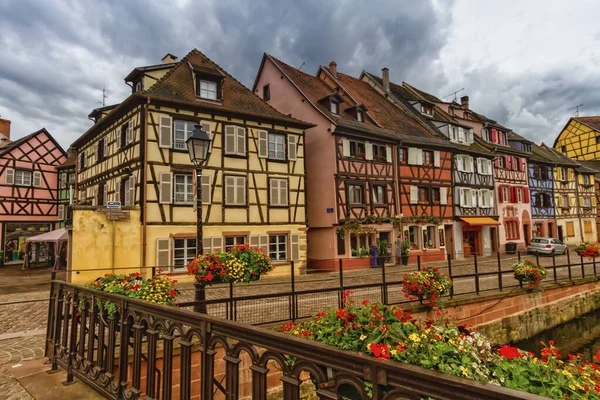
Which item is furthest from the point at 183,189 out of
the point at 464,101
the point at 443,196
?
the point at 464,101

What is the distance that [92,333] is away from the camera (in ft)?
12.6

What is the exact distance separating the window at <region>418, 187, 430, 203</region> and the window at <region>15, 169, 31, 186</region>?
1169 inches

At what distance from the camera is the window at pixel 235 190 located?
1745 centimetres

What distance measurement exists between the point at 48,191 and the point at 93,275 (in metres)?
19.8

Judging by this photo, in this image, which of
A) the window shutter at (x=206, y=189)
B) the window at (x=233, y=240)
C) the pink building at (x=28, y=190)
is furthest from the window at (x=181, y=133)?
the pink building at (x=28, y=190)

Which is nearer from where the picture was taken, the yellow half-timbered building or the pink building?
the yellow half-timbered building

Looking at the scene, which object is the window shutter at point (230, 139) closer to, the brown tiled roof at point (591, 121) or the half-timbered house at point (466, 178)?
the half-timbered house at point (466, 178)

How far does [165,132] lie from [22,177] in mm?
19762

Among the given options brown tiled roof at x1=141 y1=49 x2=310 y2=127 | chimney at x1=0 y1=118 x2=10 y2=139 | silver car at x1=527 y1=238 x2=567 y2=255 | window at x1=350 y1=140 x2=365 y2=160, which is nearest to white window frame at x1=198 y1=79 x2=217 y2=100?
brown tiled roof at x1=141 y1=49 x2=310 y2=127

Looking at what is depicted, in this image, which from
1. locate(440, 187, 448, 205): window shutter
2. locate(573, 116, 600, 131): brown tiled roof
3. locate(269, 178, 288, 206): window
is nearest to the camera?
locate(269, 178, 288, 206): window

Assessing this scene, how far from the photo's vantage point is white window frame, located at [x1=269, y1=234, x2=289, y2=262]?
1858 cm

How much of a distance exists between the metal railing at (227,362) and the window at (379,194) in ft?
63.8

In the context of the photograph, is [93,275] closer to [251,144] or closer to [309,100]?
[251,144]

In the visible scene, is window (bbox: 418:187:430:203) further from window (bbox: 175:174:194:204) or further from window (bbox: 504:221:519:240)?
window (bbox: 175:174:194:204)
